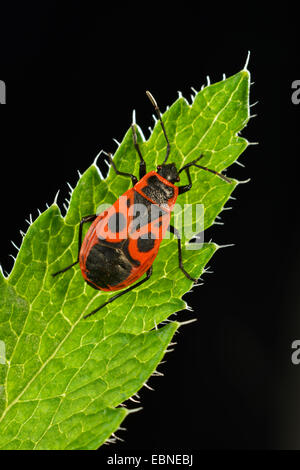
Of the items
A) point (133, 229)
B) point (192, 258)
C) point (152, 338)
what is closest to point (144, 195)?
point (133, 229)

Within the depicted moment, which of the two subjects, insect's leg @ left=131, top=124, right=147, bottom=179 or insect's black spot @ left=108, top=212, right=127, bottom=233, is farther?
insect's black spot @ left=108, top=212, right=127, bottom=233

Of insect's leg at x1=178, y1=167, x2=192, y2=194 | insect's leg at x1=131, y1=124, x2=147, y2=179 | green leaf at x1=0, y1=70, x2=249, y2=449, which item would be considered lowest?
green leaf at x1=0, y1=70, x2=249, y2=449

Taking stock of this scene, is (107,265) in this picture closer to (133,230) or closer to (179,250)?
(133,230)

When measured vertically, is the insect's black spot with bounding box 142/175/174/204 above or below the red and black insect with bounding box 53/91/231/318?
above

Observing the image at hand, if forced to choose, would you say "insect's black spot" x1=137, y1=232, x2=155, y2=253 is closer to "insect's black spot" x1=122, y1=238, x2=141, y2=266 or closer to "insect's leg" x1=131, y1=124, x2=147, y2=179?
"insect's black spot" x1=122, y1=238, x2=141, y2=266

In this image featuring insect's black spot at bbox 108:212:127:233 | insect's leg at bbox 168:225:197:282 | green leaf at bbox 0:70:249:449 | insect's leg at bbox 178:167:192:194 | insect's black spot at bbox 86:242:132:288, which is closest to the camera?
green leaf at bbox 0:70:249:449

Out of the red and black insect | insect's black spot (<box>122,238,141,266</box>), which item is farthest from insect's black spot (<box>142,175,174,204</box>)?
insect's black spot (<box>122,238,141,266</box>)

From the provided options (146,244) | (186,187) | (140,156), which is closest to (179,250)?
(146,244)

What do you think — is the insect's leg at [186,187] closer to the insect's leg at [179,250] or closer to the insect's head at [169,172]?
the insect's head at [169,172]
